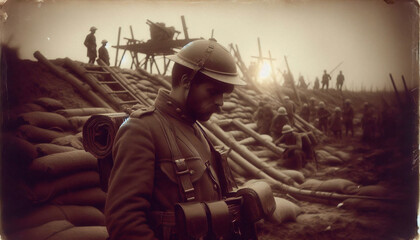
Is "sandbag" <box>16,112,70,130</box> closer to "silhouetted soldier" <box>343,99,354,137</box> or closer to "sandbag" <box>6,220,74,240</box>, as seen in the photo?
"sandbag" <box>6,220,74,240</box>

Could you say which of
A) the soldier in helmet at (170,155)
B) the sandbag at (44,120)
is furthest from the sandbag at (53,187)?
the soldier in helmet at (170,155)

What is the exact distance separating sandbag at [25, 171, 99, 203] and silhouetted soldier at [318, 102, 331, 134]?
147 inches

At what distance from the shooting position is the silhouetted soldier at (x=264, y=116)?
20.0ft

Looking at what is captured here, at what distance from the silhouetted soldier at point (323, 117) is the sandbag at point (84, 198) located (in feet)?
11.7

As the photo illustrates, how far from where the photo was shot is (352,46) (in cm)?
544

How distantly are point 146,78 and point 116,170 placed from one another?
3619 mm

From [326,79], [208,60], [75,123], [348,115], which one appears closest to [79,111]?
[75,123]

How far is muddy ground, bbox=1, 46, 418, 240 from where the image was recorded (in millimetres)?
4527

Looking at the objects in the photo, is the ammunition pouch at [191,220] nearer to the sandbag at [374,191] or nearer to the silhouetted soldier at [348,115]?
the sandbag at [374,191]

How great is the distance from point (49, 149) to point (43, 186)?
42 centimetres

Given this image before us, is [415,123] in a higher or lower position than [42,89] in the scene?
lower

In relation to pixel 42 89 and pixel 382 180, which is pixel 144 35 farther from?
pixel 382 180

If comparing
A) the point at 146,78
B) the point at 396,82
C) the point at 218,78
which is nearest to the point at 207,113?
the point at 218,78

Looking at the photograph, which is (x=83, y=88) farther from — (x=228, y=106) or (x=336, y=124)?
(x=336, y=124)
